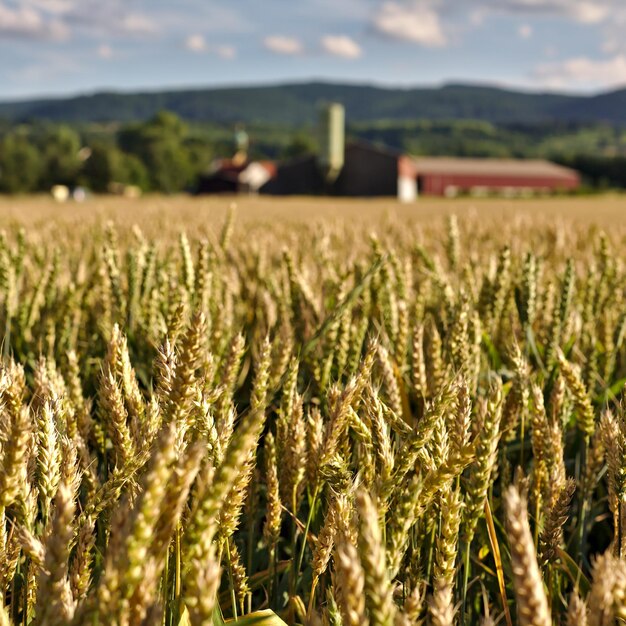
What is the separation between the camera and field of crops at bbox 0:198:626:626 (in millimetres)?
530

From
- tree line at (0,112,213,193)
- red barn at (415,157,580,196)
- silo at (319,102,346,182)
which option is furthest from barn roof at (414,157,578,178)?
tree line at (0,112,213,193)

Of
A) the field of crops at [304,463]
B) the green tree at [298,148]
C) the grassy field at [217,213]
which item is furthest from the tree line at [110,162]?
the field of crops at [304,463]

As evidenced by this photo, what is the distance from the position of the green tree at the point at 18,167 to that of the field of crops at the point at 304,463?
72.3m

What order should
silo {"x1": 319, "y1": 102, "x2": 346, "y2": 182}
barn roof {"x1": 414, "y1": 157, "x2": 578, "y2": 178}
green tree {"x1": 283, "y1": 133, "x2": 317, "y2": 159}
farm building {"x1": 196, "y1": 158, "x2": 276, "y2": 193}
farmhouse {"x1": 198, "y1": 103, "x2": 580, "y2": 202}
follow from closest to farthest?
farmhouse {"x1": 198, "y1": 103, "x2": 580, "y2": 202} → silo {"x1": 319, "y1": 102, "x2": 346, "y2": 182} → barn roof {"x1": 414, "y1": 157, "x2": 578, "y2": 178} → farm building {"x1": 196, "y1": 158, "x2": 276, "y2": 193} → green tree {"x1": 283, "y1": 133, "x2": 317, "y2": 159}

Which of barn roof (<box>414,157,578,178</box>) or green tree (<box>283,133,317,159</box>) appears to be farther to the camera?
green tree (<box>283,133,317,159</box>)

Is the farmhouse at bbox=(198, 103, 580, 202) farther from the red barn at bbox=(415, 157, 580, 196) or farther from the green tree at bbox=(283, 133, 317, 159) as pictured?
the green tree at bbox=(283, 133, 317, 159)

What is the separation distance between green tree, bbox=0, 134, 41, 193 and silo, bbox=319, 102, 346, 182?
106 feet

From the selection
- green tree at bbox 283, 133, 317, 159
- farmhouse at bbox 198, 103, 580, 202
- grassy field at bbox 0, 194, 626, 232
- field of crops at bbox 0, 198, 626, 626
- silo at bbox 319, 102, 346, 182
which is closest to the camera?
field of crops at bbox 0, 198, 626, 626

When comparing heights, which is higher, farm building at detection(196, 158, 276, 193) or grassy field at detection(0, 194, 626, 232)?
grassy field at detection(0, 194, 626, 232)

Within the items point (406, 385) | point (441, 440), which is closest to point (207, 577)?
point (441, 440)

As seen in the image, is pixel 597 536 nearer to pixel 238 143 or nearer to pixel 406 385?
pixel 406 385

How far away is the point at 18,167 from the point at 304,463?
251 ft

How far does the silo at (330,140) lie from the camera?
167 ft

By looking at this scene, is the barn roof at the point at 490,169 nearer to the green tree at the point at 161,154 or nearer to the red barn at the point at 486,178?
the red barn at the point at 486,178
